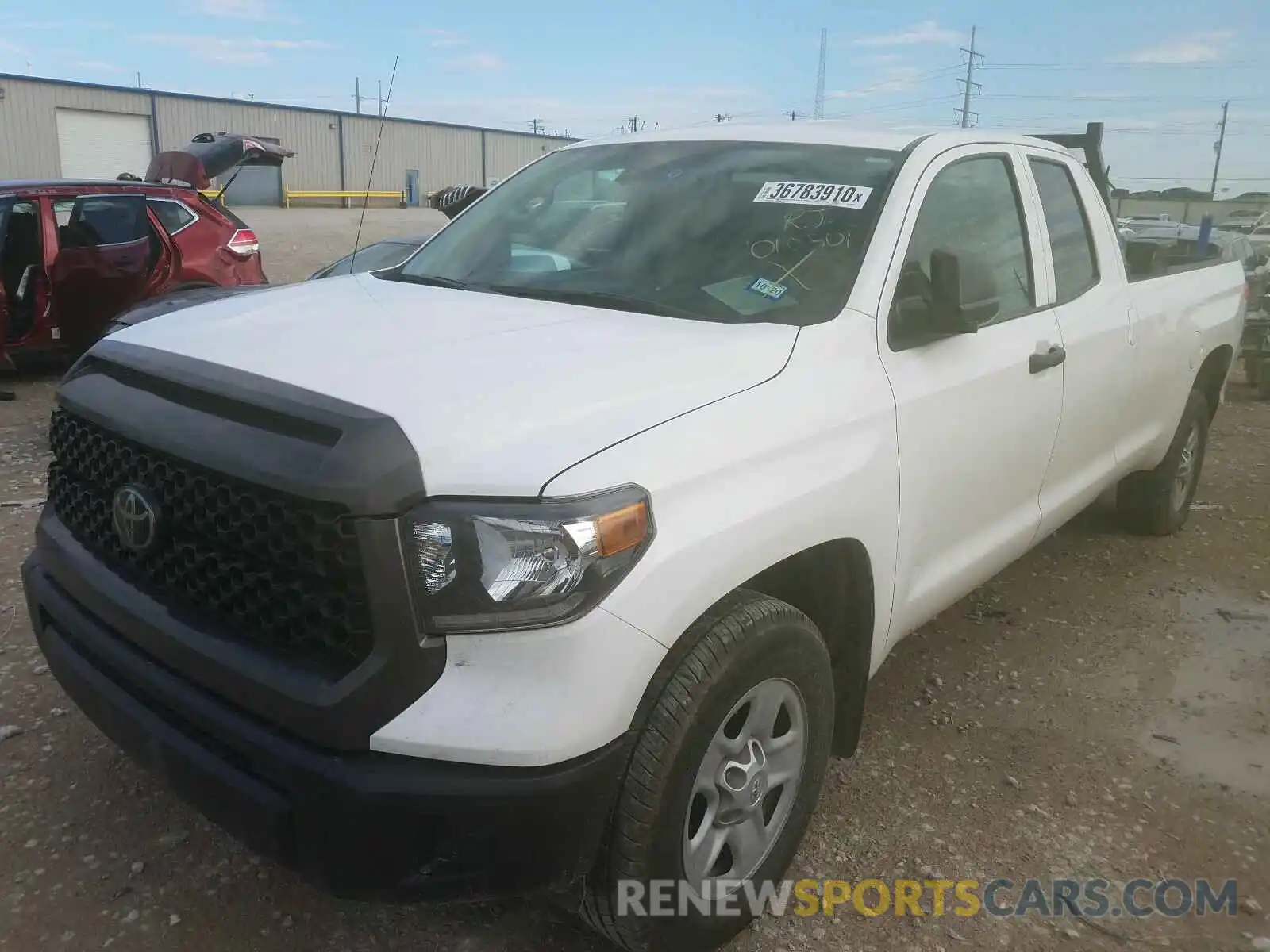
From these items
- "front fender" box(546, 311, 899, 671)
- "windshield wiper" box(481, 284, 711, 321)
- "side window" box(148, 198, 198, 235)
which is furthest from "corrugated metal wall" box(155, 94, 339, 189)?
"front fender" box(546, 311, 899, 671)

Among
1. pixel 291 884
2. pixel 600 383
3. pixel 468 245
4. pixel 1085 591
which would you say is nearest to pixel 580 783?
pixel 600 383

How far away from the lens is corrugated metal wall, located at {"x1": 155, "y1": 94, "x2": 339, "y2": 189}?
41.0 m

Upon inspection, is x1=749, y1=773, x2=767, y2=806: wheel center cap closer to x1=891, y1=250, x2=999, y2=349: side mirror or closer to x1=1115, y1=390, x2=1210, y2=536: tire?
x1=891, y1=250, x2=999, y2=349: side mirror

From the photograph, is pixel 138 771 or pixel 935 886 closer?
pixel 935 886

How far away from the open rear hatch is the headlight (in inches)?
335

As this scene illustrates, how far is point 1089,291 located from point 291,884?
334 centimetres

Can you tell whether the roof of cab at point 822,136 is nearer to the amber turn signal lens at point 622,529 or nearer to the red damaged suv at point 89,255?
the amber turn signal lens at point 622,529

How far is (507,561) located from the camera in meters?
1.83

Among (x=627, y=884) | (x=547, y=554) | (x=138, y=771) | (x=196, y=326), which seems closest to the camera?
(x=547, y=554)

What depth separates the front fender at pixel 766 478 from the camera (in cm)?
194

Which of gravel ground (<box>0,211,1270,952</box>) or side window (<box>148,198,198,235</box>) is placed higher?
side window (<box>148,198,198,235</box>)

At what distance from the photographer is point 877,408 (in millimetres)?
2568

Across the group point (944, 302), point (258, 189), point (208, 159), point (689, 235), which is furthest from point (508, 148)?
point (944, 302)

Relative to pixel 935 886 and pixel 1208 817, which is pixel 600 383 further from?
pixel 1208 817
